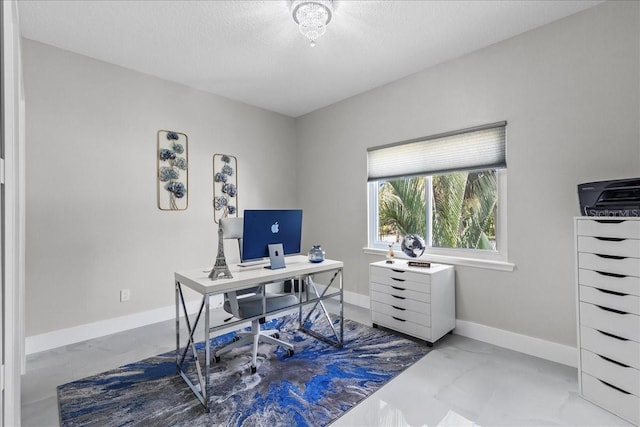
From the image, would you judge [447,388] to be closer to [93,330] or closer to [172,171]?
[93,330]

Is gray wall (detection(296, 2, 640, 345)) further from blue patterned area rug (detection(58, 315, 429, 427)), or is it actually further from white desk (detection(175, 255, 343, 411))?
white desk (detection(175, 255, 343, 411))

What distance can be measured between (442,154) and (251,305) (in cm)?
227

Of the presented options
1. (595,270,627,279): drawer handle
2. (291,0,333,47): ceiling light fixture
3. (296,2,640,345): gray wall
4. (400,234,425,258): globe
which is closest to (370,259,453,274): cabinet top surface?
(400,234,425,258): globe

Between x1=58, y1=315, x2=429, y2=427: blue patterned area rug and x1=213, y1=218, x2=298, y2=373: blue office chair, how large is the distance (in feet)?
0.37

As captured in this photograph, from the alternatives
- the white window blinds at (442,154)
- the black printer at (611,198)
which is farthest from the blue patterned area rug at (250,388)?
the white window blinds at (442,154)

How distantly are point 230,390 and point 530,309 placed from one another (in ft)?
7.88

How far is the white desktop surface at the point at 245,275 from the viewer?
1.83 metres

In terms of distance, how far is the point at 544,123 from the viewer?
2391 millimetres

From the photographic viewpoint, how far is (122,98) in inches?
120

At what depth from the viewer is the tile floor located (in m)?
1.74

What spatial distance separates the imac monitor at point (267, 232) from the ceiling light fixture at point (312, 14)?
1.35m

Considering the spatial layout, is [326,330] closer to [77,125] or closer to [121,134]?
[121,134]

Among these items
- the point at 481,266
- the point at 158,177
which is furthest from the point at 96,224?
the point at 481,266

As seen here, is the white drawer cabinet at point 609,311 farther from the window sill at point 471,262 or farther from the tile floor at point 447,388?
the window sill at point 471,262
